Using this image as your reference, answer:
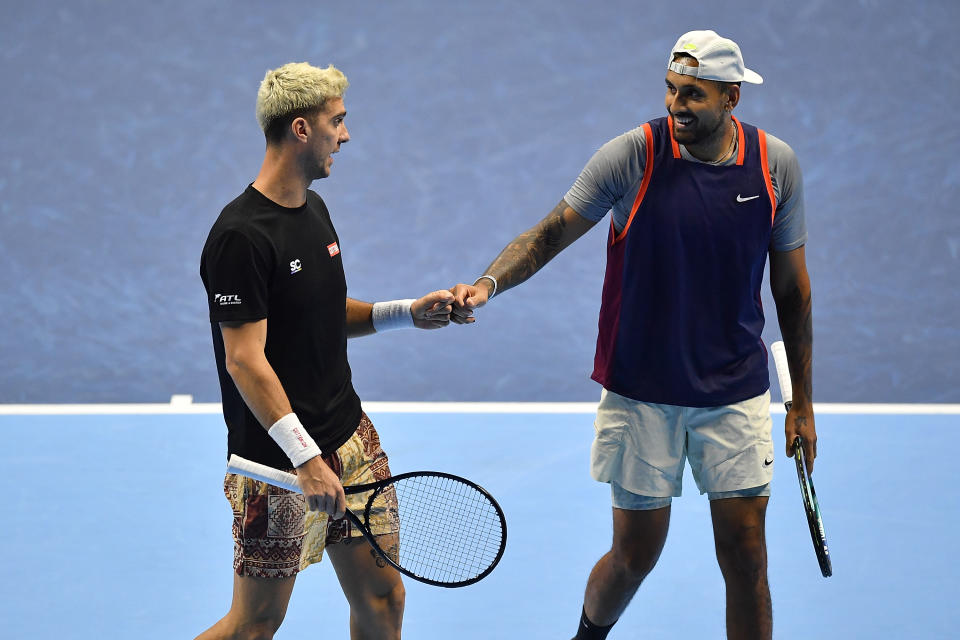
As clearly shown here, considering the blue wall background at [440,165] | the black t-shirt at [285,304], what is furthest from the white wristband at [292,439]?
the blue wall background at [440,165]

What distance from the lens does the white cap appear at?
2.81 m

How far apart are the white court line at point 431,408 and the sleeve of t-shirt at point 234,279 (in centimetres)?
371

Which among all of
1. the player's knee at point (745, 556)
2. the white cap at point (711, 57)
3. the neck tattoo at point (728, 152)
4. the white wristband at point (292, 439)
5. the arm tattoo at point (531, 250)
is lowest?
the player's knee at point (745, 556)

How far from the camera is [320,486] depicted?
8.16 ft

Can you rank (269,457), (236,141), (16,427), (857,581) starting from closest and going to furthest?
(269,457) < (857,581) < (16,427) < (236,141)

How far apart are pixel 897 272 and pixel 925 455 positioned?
1387mm

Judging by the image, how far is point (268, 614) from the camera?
8.72ft

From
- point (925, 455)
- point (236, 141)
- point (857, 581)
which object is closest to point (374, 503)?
point (857, 581)

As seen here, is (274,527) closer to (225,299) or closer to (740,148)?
(225,299)

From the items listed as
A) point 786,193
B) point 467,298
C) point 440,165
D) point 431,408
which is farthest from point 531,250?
point 440,165

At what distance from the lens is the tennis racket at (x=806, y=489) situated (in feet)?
9.68

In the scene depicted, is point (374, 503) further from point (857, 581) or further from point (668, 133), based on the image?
point (857, 581)

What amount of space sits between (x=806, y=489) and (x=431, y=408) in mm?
3380

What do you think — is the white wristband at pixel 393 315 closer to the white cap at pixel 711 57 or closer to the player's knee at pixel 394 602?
the player's knee at pixel 394 602
